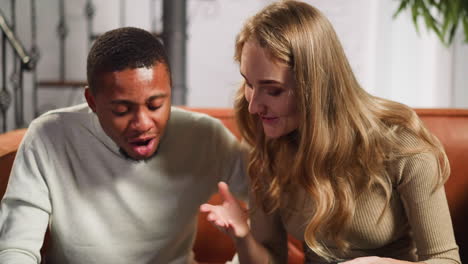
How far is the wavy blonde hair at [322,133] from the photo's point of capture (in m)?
1.12

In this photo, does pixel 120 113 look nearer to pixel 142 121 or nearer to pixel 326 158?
pixel 142 121

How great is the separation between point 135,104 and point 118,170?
0.77 ft

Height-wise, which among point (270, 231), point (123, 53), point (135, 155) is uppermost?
point (123, 53)

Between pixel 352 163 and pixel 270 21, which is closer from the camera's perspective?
pixel 270 21

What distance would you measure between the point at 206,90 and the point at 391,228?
240 centimetres

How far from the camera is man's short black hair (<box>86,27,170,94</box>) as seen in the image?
3.66 ft

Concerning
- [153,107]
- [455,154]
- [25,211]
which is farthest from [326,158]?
[25,211]

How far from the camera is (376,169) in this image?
1.23 m

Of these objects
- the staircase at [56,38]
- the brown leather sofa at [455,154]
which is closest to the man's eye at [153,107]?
the brown leather sofa at [455,154]

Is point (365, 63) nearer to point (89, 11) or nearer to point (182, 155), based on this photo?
point (89, 11)

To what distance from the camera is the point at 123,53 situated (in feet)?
3.67

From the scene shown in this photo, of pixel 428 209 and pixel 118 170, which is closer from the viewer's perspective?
pixel 428 209

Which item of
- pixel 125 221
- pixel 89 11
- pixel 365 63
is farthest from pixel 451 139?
pixel 89 11

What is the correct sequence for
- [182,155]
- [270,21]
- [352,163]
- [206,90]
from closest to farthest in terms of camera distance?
[270,21] < [352,163] < [182,155] < [206,90]
